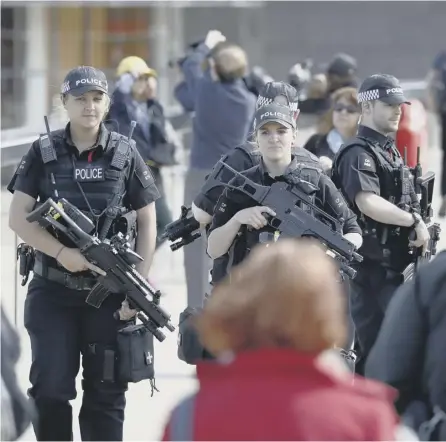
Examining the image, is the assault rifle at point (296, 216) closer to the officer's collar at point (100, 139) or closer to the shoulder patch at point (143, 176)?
the shoulder patch at point (143, 176)

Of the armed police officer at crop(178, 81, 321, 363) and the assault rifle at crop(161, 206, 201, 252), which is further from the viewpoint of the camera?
the assault rifle at crop(161, 206, 201, 252)

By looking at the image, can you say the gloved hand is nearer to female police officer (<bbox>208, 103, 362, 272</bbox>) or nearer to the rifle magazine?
the rifle magazine

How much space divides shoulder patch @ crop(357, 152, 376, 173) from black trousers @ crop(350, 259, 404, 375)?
0.43 metres

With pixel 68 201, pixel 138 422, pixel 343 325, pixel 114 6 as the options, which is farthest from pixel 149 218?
pixel 114 6

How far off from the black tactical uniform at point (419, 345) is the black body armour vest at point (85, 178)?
1.92 meters

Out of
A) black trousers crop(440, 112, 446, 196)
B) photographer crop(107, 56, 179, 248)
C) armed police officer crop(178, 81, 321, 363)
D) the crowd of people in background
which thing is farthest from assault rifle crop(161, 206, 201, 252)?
black trousers crop(440, 112, 446, 196)

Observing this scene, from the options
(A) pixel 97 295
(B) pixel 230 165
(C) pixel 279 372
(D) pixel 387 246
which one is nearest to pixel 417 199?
(D) pixel 387 246

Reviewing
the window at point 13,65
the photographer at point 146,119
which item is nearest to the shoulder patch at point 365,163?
the photographer at point 146,119

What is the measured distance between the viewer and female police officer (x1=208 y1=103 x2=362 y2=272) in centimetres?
508

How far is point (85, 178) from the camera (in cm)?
494

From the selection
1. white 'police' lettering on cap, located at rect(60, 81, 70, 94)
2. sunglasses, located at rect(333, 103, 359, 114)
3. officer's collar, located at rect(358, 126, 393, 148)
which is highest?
sunglasses, located at rect(333, 103, 359, 114)

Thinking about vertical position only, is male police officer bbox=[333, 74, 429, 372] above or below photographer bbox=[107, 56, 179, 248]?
below

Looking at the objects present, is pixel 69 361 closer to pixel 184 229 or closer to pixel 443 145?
pixel 184 229

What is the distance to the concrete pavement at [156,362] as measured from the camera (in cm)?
614
